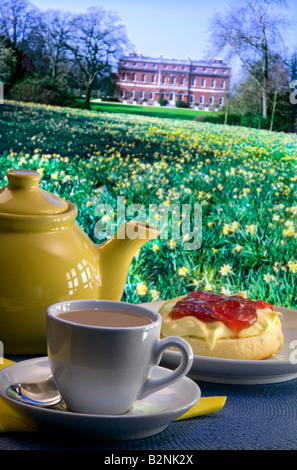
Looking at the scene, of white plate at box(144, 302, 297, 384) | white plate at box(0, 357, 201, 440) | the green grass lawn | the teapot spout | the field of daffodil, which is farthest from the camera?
the green grass lawn

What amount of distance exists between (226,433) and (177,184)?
1538 mm

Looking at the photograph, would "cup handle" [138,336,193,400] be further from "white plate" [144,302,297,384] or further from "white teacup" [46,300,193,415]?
"white plate" [144,302,297,384]

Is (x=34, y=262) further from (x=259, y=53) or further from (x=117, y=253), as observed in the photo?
(x=259, y=53)

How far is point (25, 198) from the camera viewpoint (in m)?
0.69

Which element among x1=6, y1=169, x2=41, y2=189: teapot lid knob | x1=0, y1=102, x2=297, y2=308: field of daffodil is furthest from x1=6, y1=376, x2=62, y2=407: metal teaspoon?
x1=0, y1=102, x2=297, y2=308: field of daffodil

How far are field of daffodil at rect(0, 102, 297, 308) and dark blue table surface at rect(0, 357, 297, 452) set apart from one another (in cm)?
132

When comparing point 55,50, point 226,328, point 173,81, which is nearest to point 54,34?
point 55,50

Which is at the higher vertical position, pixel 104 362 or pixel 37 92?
pixel 37 92

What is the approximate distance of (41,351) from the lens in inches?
26.6

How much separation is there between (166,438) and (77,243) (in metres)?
0.30

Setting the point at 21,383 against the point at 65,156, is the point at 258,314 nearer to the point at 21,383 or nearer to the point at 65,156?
the point at 21,383

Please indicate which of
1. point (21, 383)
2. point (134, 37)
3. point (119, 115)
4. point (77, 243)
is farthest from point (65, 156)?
point (21, 383)

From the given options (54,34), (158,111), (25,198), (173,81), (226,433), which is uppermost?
(54,34)

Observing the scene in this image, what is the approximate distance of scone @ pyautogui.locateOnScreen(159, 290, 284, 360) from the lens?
0.65 metres
